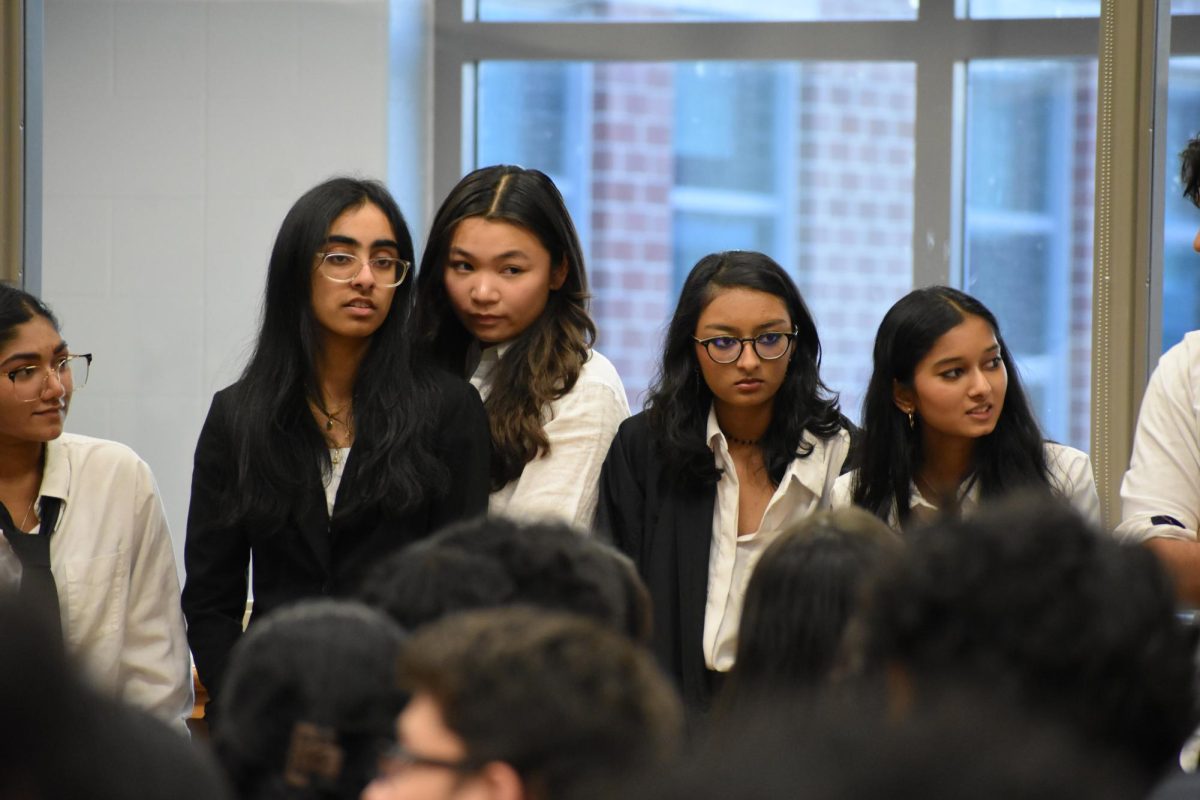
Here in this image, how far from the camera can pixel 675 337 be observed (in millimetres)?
2529

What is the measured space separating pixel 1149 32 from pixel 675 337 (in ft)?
4.46

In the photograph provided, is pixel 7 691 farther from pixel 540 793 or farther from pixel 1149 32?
pixel 1149 32

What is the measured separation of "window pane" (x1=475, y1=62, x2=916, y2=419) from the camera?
4.18m

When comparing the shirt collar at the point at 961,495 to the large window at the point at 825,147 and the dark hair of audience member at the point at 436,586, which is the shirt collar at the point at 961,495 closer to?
the dark hair of audience member at the point at 436,586

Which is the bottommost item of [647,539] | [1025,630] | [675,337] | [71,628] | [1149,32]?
[71,628]

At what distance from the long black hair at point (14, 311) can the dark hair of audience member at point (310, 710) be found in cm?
139

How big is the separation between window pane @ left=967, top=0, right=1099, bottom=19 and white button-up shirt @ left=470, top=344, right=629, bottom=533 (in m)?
2.04

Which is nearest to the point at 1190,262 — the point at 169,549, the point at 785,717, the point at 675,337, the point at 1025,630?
the point at 675,337

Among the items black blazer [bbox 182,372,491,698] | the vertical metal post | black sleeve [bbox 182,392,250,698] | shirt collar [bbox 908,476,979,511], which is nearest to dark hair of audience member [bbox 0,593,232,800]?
black blazer [bbox 182,372,491,698]

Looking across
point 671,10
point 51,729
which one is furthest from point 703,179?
point 51,729

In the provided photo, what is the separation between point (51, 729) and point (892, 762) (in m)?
0.37

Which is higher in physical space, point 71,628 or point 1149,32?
point 1149,32

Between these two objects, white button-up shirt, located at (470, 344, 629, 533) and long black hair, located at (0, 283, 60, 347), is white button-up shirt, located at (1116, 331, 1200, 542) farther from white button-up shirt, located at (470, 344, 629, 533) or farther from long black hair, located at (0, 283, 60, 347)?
long black hair, located at (0, 283, 60, 347)

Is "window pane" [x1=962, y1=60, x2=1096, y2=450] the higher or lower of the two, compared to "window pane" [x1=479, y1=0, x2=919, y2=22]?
lower
